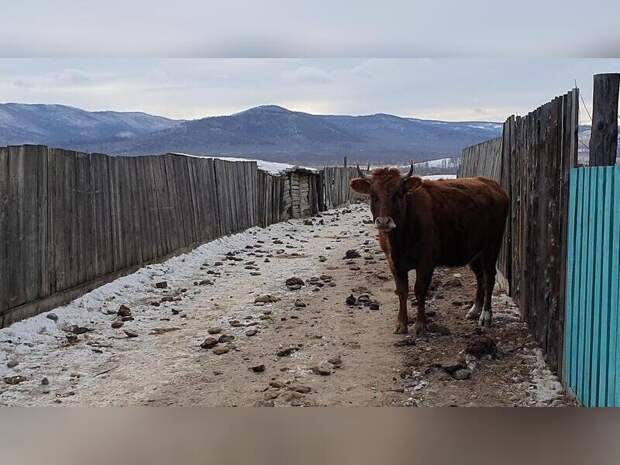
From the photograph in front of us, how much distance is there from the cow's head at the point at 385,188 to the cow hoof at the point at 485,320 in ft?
3.08

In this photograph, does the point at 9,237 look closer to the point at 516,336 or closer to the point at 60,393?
the point at 60,393

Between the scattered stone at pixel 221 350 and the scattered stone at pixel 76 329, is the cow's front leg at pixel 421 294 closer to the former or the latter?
the scattered stone at pixel 221 350

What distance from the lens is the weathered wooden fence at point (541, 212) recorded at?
309 cm

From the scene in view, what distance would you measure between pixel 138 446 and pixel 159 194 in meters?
4.42

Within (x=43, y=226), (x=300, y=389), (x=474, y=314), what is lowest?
(x=300, y=389)

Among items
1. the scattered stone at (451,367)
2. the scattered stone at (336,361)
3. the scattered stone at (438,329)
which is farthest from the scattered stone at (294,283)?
the scattered stone at (451,367)

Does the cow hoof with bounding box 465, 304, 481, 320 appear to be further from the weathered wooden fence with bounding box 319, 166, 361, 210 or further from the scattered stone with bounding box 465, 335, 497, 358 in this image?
the weathered wooden fence with bounding box 319, 166, 361, 210

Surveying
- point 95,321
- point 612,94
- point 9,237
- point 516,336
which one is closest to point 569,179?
point 612,94

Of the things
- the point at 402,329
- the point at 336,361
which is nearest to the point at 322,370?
the point at 336,361

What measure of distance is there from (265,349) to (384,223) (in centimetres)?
104

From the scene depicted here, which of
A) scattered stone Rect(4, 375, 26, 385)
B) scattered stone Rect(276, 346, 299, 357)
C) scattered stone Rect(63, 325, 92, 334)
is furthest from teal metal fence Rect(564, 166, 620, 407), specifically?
scattered stone Rect(63, 325, 92, 334)

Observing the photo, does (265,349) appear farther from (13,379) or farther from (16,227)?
(16,227)

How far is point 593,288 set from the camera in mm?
2553

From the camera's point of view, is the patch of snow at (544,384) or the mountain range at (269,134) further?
the patch of snow at (544,384)
